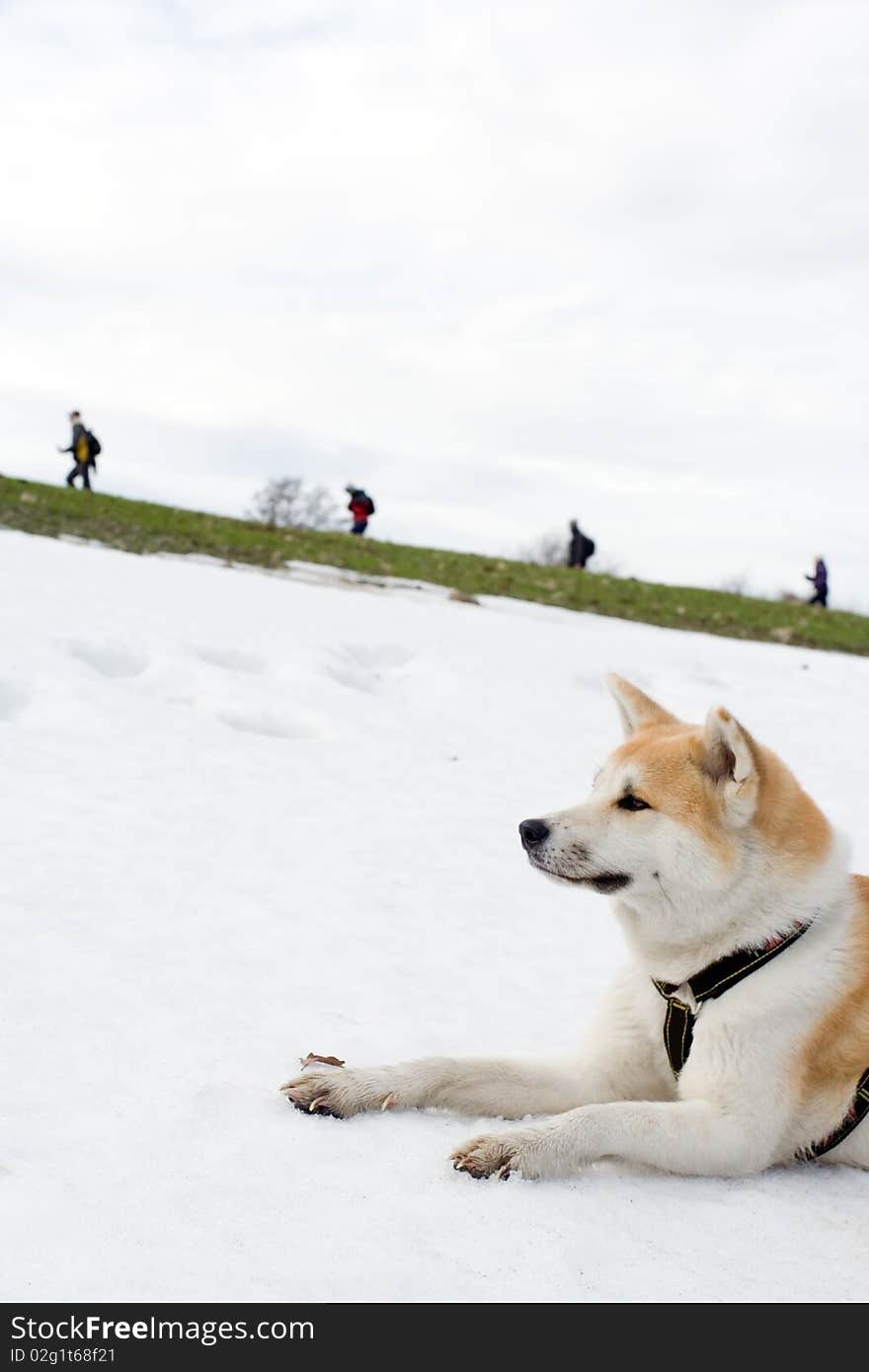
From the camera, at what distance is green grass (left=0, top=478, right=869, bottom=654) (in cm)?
1662

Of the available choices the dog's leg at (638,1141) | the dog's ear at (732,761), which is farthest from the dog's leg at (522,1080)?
the dog's ear at (732,761)

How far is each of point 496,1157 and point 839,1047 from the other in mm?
1058

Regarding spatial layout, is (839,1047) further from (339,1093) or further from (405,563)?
(405,563)

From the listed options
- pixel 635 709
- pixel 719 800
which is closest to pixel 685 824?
pixel 719 800

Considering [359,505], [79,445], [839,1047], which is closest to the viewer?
[839,1047]

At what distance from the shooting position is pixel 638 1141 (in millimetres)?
3156

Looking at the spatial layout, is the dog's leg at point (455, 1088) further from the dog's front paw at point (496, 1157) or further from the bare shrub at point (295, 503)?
the bare shrub at point (295, 503)

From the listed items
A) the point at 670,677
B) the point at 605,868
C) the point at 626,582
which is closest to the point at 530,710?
the point at 670,677

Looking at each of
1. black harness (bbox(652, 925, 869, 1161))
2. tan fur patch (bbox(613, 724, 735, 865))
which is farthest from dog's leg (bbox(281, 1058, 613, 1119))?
tan fur patch (bbox(613, 724, 735, 865))

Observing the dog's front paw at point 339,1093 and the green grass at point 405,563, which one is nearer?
the dog's front paw at point 339,1093

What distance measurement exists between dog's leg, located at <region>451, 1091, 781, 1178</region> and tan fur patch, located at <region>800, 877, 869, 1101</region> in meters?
0.17

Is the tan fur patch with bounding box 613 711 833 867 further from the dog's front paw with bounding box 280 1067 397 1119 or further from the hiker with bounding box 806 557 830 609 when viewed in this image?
the hiker with bounding box 806 557 830 609

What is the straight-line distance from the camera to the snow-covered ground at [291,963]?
270 cm
